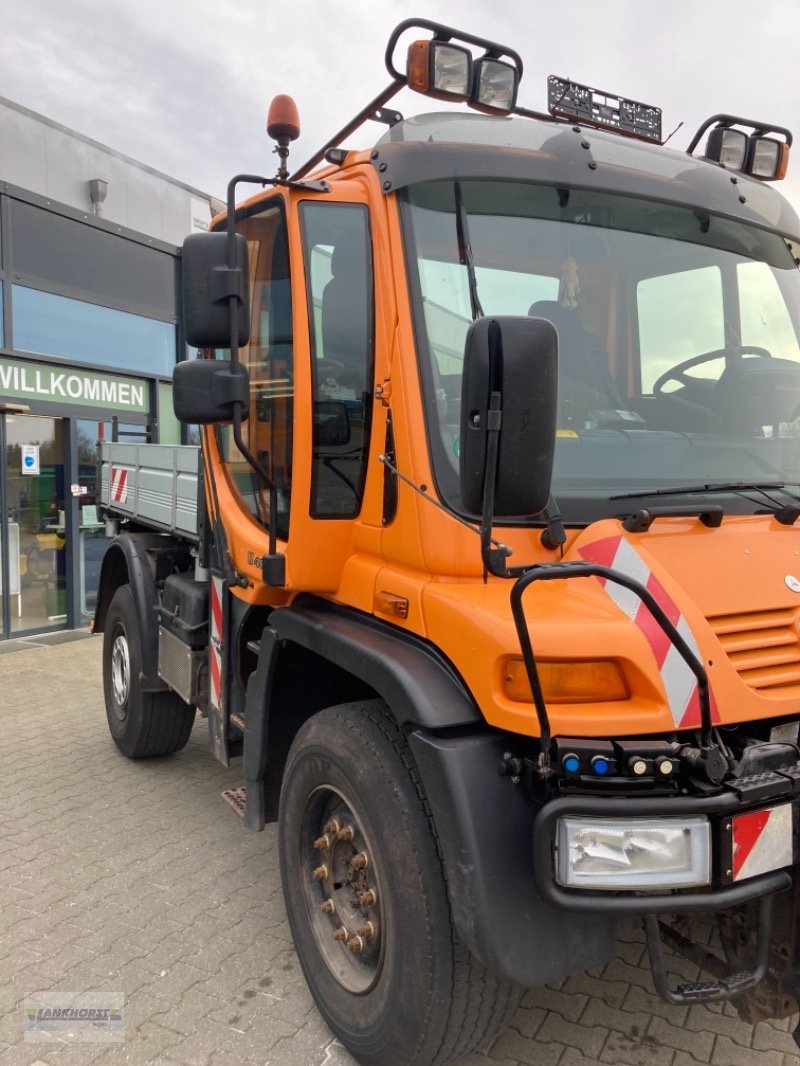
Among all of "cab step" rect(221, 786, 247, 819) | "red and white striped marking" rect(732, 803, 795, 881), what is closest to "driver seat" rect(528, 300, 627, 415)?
"red and white striped marking" rect(732, 803, 795, 881)

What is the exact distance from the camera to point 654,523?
7.22 feet

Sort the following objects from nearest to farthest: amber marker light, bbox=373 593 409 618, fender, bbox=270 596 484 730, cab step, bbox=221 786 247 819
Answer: fender, bbox=270 596 484 730 → amber marker light, bbox=373 593 409 618 → cab step, bbox=221 786 247 819

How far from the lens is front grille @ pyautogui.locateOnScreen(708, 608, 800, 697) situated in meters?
A: 1.96

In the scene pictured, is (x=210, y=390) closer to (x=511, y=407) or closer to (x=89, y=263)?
(x=511, y=407)

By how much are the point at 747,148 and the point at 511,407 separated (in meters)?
2.08

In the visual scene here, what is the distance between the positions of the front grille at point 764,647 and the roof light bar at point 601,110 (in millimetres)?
1997

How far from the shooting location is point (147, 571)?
4.59 m

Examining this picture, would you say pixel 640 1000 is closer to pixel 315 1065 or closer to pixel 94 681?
pixel 315 1065

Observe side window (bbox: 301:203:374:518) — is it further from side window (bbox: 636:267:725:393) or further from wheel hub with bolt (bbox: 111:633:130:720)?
wheel hub with bolt (bbox: 111:633:130:720)

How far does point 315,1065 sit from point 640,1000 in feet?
3.61

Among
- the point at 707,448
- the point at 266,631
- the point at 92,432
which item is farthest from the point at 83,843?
the point at 92,432

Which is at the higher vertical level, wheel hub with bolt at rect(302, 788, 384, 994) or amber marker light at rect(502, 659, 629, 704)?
amber marker light at rect(502, 659, 629, 704)

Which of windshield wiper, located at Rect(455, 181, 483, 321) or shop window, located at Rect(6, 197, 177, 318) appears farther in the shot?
shop window, located at Rect(6, 197, 177, 318)

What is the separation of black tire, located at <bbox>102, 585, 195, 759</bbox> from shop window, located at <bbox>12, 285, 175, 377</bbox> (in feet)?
14.6
